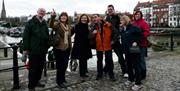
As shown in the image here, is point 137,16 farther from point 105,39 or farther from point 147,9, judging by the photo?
point 147,9

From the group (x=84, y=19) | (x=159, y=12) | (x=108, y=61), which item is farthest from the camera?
(x=159, y=12)

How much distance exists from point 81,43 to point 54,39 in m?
1.05

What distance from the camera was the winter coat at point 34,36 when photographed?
23.3ft

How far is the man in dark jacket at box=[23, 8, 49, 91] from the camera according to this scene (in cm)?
712

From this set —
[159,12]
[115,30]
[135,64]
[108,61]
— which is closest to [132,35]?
[115,30]

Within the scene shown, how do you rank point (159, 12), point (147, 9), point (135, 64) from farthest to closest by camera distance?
1. point (147, 9)
2. point (159, 12)
3. point (135, 64)

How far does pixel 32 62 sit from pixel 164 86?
3022 mm

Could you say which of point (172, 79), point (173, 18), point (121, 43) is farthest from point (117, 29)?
point (173, 18)

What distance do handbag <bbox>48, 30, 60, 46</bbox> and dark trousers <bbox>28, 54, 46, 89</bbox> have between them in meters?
0.34

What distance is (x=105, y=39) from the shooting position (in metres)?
8.33

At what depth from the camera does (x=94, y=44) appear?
8523 mm

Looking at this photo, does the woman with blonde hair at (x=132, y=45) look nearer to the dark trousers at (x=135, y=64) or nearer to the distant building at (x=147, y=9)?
the dark trousers at (x=135, y=64)

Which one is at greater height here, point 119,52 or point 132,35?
point 132,35

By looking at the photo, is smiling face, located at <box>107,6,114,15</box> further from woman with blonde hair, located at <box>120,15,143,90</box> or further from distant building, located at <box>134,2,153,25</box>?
distant building, located at <box>134,2,153,25</box>
